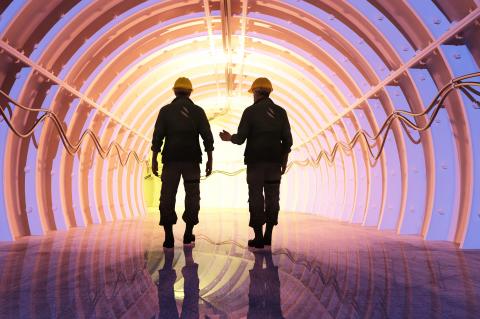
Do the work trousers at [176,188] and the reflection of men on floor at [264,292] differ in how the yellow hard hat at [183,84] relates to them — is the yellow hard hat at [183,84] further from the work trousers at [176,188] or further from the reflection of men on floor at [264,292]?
the reflection of men on floor at [264,292]

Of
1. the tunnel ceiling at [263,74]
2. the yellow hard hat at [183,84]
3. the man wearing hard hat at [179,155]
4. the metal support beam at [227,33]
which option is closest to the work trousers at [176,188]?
the man wearing hard hat at [179,155]

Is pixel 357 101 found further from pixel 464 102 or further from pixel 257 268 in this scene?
pixel 257 268

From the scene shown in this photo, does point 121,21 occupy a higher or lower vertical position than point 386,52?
higher

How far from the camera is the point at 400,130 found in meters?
9.89

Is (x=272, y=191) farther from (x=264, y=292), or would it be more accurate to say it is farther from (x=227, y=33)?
(x=227, y=33)

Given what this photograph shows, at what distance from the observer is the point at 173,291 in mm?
3672

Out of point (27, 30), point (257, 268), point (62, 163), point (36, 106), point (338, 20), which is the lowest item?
point (257, 268)

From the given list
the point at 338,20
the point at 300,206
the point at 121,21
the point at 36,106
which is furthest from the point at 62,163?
the point at 300,206

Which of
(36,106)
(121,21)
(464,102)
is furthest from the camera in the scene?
(121,21)

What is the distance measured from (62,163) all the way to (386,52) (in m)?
7.22

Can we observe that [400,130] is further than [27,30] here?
Yes

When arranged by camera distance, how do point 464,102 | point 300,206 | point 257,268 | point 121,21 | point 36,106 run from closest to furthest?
point 257,268 → point 464,102 → point 36,106 → point 121,21 → point 300,206

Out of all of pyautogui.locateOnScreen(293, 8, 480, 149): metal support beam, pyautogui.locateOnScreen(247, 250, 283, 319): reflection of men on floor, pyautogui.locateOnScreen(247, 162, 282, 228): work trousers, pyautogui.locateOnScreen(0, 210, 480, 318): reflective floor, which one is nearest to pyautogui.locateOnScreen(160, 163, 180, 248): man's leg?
pyautogui.locateOnScreen(0, 210, 480, 318): reflective floor

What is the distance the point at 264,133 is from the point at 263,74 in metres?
10.0
